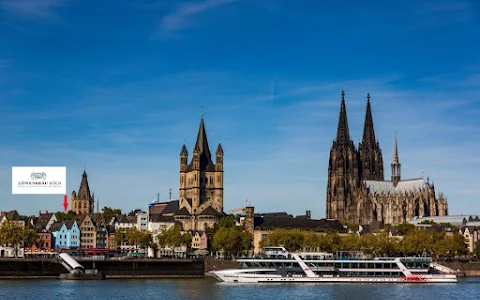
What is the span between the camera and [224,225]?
576 feet

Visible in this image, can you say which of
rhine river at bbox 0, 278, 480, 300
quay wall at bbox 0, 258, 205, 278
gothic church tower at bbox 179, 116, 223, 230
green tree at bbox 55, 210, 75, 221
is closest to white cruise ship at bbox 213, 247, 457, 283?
rhine river at bbox 0, 278, 480, 300

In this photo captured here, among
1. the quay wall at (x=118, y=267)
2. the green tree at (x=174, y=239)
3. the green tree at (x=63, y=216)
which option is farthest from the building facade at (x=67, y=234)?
the quay wall at (x=118, y=267)

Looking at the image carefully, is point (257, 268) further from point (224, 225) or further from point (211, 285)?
point (224, 225)

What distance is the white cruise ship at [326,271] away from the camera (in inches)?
4225

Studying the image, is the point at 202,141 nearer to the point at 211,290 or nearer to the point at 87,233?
the point at 87,233

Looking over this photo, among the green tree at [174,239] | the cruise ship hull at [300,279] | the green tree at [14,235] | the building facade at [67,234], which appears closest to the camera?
the cruise ship hull at [300,279]

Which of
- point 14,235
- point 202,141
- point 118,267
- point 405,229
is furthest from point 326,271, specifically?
point 202,141

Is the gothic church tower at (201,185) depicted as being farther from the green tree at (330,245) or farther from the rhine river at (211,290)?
the rhine river at (211,290)

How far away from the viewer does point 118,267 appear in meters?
120

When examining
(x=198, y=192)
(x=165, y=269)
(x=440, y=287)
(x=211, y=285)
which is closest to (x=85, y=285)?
(x=211, y=285)

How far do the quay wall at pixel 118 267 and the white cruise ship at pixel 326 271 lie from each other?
15.4 m

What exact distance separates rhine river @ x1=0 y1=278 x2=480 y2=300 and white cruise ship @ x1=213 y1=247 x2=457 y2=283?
2.70 m

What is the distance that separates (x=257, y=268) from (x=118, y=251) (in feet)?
202

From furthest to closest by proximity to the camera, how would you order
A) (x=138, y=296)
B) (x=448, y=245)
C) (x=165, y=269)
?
1. (x=448, y=245)
2. (x=165, y=269)
3. (x=138, y=296)
